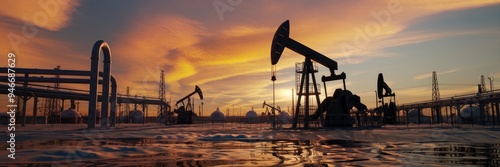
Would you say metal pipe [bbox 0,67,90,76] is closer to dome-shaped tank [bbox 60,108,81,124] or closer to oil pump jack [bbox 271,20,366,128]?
oil pump jack [bbox 271,20,366,128]

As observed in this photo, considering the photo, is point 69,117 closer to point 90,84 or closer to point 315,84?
point 90,84

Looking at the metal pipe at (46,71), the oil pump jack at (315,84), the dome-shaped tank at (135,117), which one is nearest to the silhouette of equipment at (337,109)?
the oil pump jack at (315,84)

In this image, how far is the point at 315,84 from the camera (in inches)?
1309

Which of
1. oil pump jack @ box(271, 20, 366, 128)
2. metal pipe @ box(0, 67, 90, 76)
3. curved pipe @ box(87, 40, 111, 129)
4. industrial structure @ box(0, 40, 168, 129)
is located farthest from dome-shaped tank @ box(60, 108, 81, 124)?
oil pump jack @ box(271, 20, 366, 128)

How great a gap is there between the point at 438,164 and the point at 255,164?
446 cm

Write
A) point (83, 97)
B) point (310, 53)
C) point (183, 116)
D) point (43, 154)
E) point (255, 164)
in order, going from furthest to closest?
point (183, 116) → point (83, 97) → point (310, 53) → point (43, 154) → point (255, 164)

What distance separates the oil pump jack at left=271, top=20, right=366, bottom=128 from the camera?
101 ft

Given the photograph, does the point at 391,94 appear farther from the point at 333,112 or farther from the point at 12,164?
Result: the point at 12,164

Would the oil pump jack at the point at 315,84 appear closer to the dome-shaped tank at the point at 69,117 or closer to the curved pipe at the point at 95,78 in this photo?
the curved pipe at the point at 95,78

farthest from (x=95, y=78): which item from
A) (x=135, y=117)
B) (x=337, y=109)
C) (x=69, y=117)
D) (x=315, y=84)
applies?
(x=135, y=117)

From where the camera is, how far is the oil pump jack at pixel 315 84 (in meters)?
30.9

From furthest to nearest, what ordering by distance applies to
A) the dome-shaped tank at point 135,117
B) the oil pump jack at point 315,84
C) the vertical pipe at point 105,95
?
the dome-shaped tank at point 135,117 → the vertical pipe at point 105,95 → the oil pump jack at point 315,84

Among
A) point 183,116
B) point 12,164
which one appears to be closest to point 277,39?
point 12,164

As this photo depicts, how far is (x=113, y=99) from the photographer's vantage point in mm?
40250
